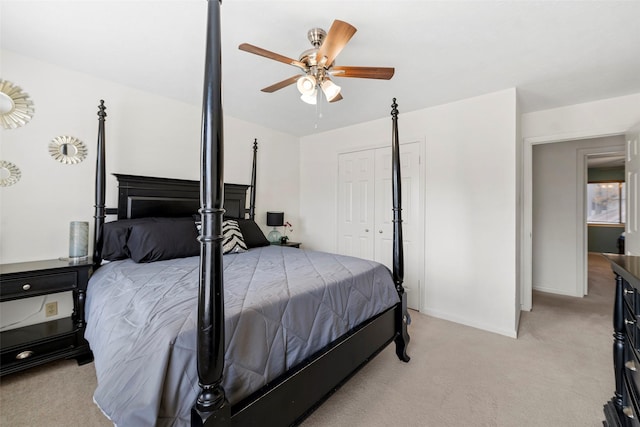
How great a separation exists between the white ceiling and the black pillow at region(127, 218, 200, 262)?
1381 millimetres

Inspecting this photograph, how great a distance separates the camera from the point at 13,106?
2.19 metres

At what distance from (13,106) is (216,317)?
2.70m

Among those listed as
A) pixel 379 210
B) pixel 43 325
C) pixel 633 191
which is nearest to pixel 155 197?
pixel 43 325

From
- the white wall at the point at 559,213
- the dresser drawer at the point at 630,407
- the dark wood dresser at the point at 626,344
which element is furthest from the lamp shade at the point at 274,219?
the white wall at the point at 559,213

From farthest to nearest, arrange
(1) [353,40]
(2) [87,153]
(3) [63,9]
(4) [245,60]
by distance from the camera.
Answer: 1. (2) [87,153]
2. (4) [245,60]
3. (1) [353,40]
4. (3) [63,9]

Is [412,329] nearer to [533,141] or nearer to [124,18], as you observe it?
[533,141]

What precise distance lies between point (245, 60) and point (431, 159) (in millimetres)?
2258

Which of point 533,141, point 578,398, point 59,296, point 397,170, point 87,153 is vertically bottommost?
point 578,398

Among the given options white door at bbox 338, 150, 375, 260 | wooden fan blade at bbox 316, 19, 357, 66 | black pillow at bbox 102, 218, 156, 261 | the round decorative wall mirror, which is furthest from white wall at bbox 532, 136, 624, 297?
the round decorative wall mirror

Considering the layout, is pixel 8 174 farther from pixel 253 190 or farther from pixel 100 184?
pixel 253 190

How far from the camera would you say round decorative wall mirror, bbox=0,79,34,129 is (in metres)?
2.14

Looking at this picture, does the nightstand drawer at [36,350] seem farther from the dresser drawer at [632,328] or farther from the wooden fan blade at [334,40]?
the dresser drawer at [632,328]

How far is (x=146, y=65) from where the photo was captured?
7.76ft

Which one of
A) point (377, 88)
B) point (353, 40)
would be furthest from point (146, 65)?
point (377, 88)
